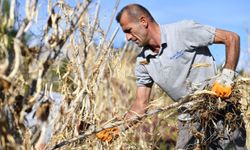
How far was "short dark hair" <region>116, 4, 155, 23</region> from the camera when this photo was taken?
420 centimetres

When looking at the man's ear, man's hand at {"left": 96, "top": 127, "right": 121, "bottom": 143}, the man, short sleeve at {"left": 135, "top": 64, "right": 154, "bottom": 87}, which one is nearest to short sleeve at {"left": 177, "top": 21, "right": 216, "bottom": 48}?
the man

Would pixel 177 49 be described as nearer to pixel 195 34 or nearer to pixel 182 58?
pixel 182 58

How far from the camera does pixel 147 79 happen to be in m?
4.50

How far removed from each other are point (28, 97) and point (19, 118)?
0.10 meters

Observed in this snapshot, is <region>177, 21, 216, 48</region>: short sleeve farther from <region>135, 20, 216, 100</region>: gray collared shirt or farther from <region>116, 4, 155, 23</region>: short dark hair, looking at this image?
<region>116, 4, 155, 23</region>: short dark hair

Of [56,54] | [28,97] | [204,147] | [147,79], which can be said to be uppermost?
[56,54]

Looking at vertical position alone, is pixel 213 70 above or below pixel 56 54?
below

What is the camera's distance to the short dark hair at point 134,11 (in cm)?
420

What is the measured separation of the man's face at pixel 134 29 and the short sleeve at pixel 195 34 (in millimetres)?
259

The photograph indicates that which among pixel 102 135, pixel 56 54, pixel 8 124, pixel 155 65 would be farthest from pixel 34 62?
pixel 155 65

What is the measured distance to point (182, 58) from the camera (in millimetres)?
4219

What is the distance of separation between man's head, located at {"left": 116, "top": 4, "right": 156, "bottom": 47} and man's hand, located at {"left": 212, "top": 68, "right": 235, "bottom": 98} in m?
0.61

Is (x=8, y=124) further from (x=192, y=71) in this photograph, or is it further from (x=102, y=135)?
(x=192, y=71)

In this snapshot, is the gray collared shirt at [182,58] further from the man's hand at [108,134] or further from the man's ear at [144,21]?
the man's hand at [108,134]
